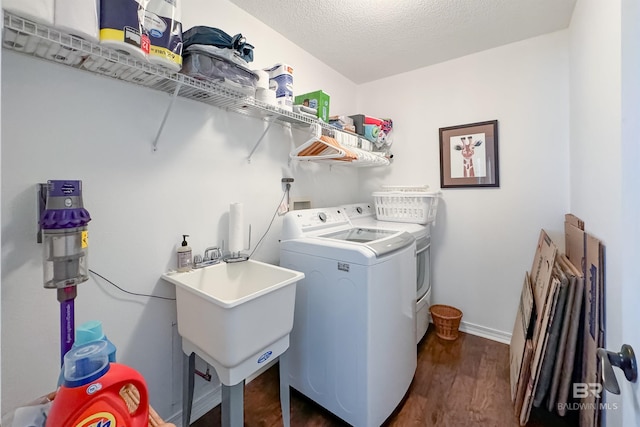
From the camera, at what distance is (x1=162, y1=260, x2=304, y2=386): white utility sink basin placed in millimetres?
1083

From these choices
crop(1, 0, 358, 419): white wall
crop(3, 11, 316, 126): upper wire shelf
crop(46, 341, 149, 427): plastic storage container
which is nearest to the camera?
crop(46, 341, 149, 427): plastic storage container

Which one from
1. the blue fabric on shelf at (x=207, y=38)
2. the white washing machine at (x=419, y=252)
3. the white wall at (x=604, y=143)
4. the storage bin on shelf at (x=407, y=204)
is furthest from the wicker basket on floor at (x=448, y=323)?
the blue fabric on shelf at (x=207, y=38)

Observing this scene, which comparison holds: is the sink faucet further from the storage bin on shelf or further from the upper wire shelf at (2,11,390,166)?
the storage bin on shelf

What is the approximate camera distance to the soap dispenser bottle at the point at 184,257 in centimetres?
142

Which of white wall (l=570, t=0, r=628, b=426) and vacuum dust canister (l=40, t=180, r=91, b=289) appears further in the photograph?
white wall (l=570, t=0, r=628, b=426)

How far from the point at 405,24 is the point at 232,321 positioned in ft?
7.13

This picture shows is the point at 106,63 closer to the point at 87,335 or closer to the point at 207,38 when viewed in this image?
the point at 207,38

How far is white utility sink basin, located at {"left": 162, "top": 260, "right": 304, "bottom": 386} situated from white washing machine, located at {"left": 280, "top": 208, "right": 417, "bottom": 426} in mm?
237

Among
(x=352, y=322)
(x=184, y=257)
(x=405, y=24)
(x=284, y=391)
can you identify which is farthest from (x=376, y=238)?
(x=405, y=24)

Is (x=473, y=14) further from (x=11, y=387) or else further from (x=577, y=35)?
(x=11, y=387)

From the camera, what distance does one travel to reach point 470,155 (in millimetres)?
2373

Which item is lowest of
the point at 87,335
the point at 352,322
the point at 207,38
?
the point at 352,322

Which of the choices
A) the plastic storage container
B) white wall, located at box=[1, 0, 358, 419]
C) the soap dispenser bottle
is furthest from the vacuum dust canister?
the soap dispenser bottle

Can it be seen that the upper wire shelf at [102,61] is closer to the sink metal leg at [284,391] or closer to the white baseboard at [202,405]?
the sink metal leg at [284,391]
